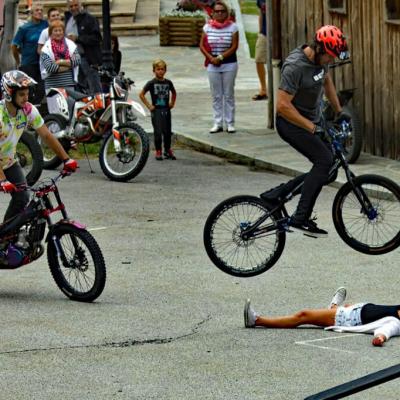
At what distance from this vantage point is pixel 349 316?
998cm

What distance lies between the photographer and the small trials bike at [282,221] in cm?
1173

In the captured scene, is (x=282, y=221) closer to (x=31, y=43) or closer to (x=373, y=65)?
(x=373, y=65)

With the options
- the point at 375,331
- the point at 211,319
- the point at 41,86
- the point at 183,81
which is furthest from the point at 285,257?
the point at 183,81

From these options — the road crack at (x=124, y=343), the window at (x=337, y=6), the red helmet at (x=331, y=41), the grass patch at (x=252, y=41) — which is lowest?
the grass patch at (x=252, y=41)

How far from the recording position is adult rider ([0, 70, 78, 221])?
37.4 feet

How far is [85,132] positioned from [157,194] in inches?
86.6

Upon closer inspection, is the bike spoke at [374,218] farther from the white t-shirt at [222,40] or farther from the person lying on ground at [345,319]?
the white t-shirt at [222,40]

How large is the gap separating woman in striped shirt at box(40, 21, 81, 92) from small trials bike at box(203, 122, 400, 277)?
8.06 metres

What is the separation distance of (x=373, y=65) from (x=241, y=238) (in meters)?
7.58

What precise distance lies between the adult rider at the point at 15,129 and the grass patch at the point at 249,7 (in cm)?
2566

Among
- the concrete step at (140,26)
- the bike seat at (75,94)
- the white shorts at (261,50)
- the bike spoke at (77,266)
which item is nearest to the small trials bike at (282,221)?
the bike spoke at (77,266)

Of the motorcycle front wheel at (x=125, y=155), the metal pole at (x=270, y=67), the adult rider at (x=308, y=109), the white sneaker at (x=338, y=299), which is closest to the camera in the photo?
the white sneaker at (x=338, y=299)

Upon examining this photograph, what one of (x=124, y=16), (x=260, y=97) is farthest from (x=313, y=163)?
(x=124, y=16)

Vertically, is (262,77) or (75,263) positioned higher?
(75,263)
